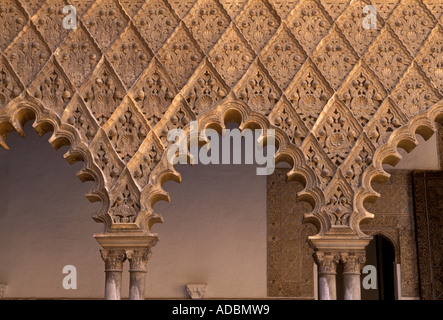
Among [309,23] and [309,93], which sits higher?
[309,23]

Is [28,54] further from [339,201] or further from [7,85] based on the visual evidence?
[339,201]

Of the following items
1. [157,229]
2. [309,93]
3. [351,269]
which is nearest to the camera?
[351,269]

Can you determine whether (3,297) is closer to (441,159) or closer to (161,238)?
(161,238)

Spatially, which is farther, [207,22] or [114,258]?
[207,22]

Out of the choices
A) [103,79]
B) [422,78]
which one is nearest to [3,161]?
[103,79]

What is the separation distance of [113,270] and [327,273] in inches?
65.9

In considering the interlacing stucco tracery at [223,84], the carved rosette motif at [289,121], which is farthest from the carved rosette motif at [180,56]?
the carved rosette motif at [289,121]

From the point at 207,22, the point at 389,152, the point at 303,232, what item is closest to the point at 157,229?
the point at 303,232

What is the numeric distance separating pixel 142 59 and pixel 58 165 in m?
2.89

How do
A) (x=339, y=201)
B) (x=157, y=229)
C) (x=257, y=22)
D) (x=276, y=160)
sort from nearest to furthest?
(x=339, y=201)
(x=276, y=160)
(x=257, y=22)
(x=157, y=229)

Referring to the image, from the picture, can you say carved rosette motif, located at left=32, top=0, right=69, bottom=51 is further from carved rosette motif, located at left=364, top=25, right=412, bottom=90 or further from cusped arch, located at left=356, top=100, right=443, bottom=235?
cusped arch, located at left=356, top=100, right=443, bottom=235

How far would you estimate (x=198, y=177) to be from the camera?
8148mm

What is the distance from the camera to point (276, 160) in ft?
18.3

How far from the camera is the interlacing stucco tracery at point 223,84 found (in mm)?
5484
